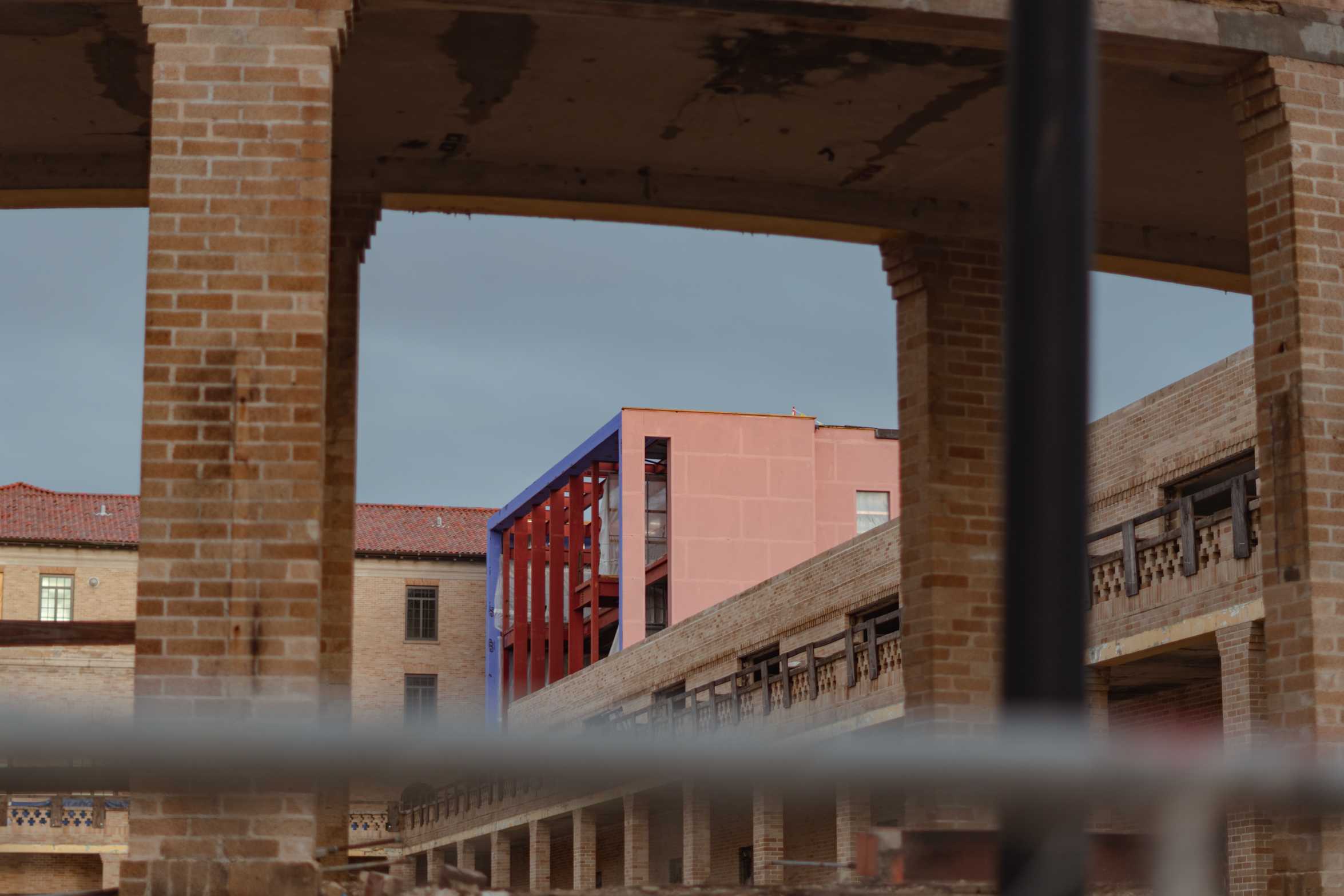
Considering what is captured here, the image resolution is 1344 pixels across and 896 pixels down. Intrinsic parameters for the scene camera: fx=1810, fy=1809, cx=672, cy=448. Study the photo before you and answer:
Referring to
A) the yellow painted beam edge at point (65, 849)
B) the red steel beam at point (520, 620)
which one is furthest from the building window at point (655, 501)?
the yellow painted beam edge at point (65, 849)

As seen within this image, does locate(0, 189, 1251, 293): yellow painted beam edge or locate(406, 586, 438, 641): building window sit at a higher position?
locate(406, 586, 438, 641): building window

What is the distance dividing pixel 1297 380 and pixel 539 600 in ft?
155

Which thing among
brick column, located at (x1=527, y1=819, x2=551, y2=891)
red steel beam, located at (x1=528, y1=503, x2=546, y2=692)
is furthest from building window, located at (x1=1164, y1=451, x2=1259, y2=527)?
red steel beam, located at (x1=528, y1=503, x2=546, y2=692)

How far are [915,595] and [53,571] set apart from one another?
5156 cm

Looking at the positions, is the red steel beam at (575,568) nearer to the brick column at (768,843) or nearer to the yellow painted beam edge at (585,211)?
the brick column at (768,843)

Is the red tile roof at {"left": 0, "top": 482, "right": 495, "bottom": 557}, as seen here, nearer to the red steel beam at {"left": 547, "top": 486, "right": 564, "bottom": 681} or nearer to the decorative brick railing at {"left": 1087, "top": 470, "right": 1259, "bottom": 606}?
the red steel beam at {"left": 547, "top": 486, "right": 564, "bottom": 681}

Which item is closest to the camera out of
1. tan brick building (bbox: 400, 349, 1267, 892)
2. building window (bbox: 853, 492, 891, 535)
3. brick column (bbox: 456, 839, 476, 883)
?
tan brick building (bbox: 400, 349, 1267, 892)

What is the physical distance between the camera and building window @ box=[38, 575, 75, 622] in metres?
58.3

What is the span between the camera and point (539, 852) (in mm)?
46000

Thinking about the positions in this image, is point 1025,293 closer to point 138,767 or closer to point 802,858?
point 138,767

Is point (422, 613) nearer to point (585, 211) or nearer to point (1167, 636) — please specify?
point (1167, 636)

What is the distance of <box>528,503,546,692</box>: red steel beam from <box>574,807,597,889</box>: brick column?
12.9 meters

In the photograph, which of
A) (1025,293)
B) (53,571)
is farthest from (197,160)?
(53,571)

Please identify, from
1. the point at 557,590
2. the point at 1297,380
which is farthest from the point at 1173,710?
the point at 557,590
